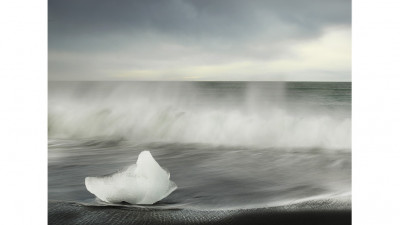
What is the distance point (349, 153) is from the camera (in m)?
3.45

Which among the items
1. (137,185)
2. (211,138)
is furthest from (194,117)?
(137,185)

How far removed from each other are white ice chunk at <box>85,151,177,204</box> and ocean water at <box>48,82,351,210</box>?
53 millimetres

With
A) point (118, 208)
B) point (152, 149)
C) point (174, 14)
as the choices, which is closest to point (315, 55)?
point (174, 14)

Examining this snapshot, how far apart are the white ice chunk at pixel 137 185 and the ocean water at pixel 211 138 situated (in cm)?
5

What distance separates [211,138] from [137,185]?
658mm

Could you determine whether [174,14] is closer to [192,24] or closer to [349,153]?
[192,24]

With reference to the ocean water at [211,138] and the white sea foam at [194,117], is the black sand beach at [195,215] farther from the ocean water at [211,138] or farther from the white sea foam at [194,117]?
the white sea foam at [194,117]

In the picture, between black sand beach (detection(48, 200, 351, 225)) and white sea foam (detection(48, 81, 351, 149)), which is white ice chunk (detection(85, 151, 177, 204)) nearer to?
black sand beach (detection(48, 200, 351, 225))

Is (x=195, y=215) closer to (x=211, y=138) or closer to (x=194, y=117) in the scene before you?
(x=211, y=138)

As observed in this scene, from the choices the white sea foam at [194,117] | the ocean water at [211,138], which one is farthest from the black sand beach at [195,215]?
the white sea foam at [194,117]

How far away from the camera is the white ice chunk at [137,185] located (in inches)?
133
